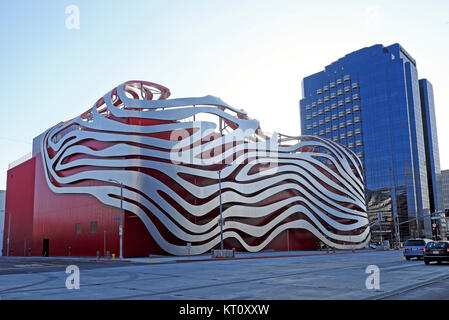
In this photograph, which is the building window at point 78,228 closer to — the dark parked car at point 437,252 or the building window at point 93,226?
the building window at point 93,226

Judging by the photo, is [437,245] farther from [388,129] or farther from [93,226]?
[388,129]

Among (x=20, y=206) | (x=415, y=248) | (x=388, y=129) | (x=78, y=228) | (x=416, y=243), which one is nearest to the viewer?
(x=415, y=248)

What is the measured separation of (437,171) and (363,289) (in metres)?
151

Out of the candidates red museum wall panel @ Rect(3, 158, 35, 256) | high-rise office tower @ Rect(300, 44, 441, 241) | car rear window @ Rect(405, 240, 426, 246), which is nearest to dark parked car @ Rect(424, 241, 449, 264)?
car rear window @ Rect(405, 240, 426, 246)

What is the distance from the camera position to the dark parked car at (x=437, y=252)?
2489 centimetres

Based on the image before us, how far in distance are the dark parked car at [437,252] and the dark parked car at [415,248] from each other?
5374mm

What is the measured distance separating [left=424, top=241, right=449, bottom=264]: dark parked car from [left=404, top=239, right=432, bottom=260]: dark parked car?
17.6ft

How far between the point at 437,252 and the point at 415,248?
6310 millimetres

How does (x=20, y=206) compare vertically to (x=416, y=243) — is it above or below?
above

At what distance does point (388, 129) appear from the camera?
130 m

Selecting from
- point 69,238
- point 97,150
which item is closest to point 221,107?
point 97,150

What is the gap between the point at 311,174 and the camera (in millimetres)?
69625

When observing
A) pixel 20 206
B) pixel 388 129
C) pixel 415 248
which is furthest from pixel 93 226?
pixel 388 129

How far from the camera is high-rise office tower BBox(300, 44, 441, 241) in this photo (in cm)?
12656
